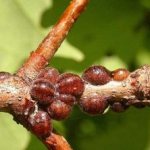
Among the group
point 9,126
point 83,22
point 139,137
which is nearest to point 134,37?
point 83,22

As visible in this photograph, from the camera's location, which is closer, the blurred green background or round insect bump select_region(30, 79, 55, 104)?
round insect bump select_region(30, 79, 55, 104)

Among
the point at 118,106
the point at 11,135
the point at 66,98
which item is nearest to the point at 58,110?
the point at 66,98

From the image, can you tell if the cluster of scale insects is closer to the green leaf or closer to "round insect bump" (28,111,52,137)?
"round insect bump" (28,111,52,137)

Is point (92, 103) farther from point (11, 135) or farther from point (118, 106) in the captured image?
point (11, 135)

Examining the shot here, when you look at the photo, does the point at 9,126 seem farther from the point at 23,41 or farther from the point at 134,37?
the point at 134,37

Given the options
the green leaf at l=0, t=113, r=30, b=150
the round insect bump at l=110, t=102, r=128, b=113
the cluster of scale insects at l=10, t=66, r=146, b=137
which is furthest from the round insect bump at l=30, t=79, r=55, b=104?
the green leaf at l=0, t=113, r=30, b=150

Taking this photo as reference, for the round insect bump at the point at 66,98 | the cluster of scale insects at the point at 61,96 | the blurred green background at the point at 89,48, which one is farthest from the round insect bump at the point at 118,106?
the blurred green background at the point at 89,48
